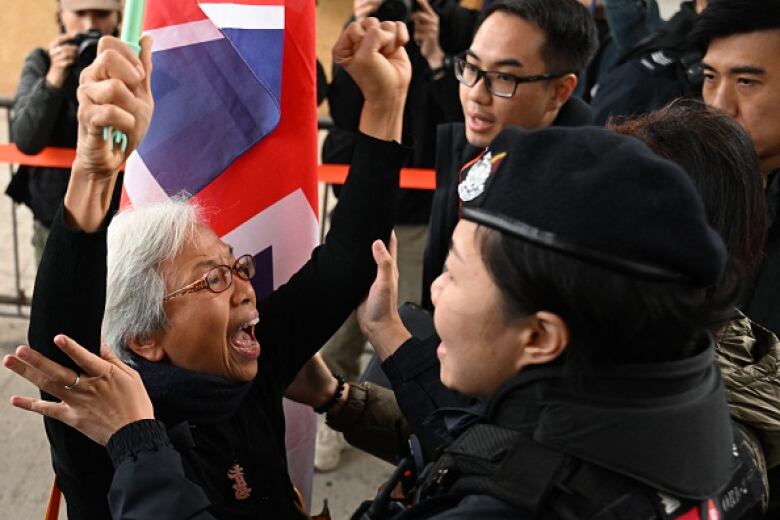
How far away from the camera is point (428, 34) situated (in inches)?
132

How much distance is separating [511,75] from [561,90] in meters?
0.21

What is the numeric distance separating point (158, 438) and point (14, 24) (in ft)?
26.5

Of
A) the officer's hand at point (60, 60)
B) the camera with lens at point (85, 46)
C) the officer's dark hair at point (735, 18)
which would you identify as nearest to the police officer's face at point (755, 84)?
the officer's dark hair at point (735, 18)

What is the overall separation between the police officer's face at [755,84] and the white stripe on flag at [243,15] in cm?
119

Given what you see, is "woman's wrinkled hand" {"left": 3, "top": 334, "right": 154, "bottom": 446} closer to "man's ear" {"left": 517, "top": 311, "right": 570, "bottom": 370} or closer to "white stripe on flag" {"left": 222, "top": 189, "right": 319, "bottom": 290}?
"man's ear" {"left": 517, "top": 311, "right": 570, "bottom": 370}

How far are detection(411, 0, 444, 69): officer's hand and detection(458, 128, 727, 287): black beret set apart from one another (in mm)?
2454

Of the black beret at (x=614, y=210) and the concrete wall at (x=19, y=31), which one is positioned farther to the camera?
the concrete wall at (x=19, y=31)

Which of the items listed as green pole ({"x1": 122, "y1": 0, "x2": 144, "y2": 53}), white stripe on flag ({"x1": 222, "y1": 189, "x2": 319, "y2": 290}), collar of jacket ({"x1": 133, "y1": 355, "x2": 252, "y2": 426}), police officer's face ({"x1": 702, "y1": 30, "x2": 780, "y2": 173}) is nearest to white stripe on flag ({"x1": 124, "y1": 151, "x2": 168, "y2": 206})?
white stripe on flag ({"x1": 222, "y1": 189, "x2": 319, "y2": 290})

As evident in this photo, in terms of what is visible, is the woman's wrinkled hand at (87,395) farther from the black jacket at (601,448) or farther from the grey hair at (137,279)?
the black jacket at (601,448)

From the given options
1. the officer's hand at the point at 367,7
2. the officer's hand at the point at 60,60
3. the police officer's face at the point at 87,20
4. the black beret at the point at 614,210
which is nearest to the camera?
the black beret at the point at 614,210

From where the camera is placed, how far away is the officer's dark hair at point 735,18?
2.19 metres

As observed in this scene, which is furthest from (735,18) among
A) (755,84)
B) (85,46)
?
(85,46)

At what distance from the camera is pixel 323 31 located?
25.7 ft

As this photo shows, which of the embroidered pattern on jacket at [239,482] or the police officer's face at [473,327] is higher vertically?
the police officer's face at [473,327]
